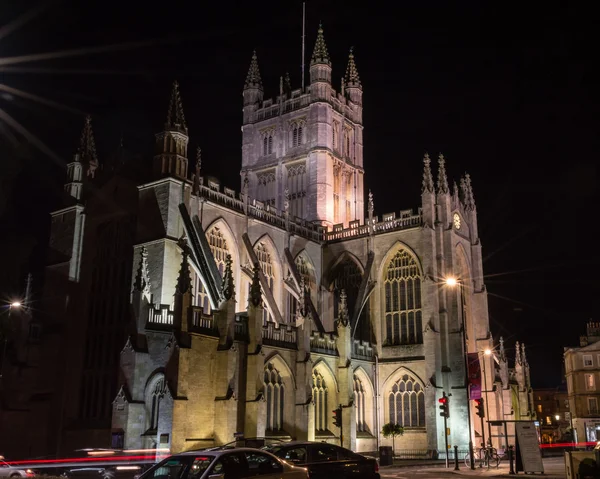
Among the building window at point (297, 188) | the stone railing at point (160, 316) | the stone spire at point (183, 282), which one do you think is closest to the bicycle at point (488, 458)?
the stone spire at point (183, 282)

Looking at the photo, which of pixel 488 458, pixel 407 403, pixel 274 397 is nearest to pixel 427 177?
pixel 407 403

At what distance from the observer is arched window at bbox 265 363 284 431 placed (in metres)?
33.6

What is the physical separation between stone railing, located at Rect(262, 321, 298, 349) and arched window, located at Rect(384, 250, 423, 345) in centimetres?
1023

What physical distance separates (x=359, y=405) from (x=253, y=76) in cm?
3078

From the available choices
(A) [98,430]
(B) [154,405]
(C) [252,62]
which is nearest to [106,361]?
(A) [98,430]

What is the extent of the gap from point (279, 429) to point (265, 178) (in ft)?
81.7

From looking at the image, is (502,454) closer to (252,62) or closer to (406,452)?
(406,452)

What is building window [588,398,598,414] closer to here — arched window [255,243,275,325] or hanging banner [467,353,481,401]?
hanging banner [467,353,481,401]

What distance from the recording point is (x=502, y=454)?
39.6 m

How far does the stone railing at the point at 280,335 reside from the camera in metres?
33.4

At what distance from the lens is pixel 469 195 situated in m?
49.0

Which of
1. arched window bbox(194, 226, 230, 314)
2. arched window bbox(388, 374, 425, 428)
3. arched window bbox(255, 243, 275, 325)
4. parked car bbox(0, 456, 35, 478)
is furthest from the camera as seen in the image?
arched window bbox(388, 374, 425, 428)

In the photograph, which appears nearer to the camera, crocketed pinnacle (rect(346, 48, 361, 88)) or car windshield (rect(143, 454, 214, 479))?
car windshield (rect(143, 454, 214, 479))

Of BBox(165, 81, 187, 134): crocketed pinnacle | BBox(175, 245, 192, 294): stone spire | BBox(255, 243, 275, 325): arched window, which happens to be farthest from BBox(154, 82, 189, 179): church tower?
BBox(255, 243, 275, 325): arched window
